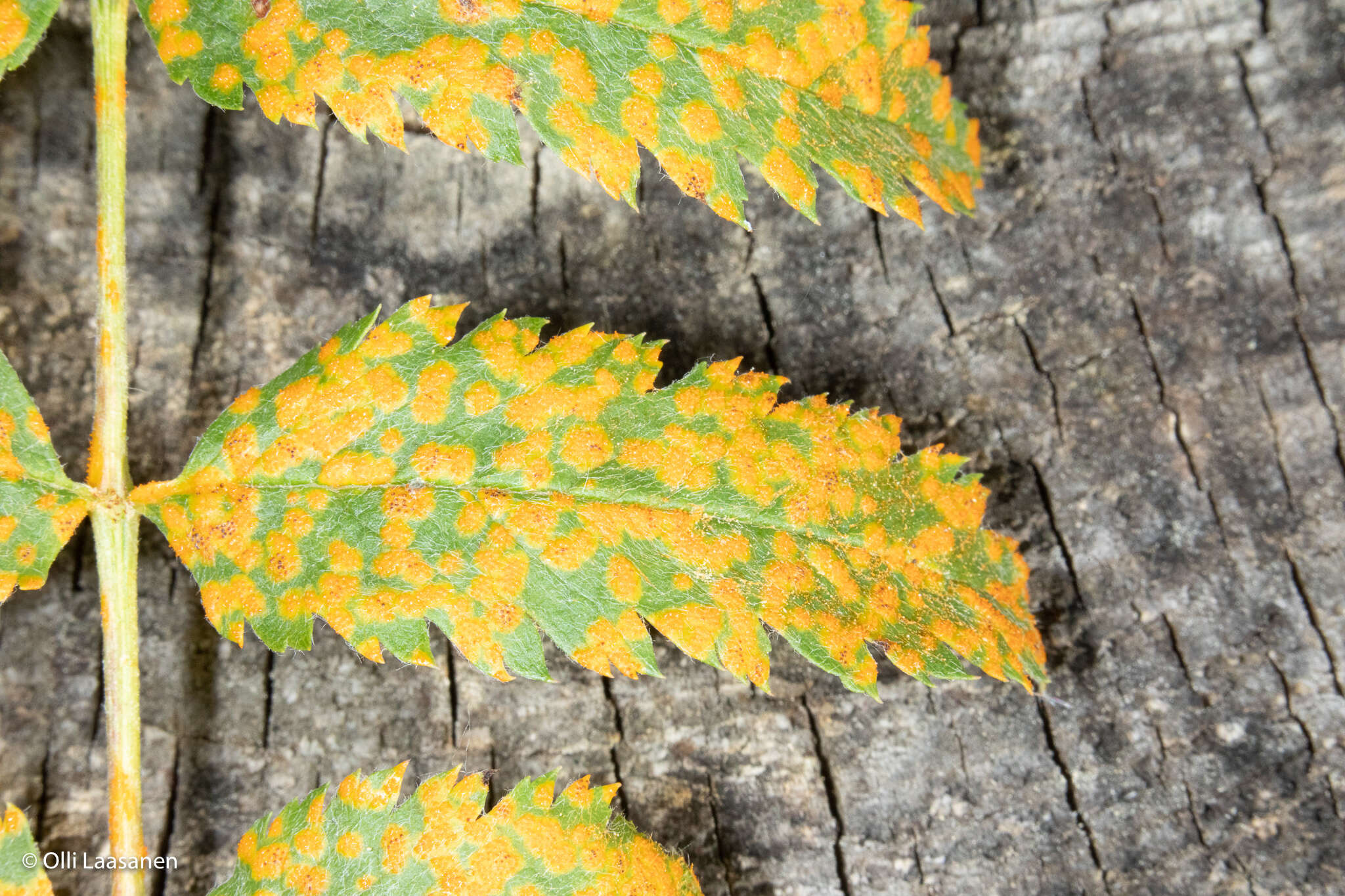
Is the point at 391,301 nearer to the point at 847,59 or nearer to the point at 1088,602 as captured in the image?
the point at 847,59

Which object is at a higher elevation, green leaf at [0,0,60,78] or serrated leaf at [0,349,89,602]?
green leaf at [0,0,60,78]

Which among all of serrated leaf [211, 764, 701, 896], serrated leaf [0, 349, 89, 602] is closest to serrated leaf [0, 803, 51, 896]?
serrated leaf [211, 764, 701, 896]

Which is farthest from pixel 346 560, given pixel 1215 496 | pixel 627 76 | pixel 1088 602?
pixel 1215 496

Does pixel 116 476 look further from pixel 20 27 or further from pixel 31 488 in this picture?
pixel 20 27

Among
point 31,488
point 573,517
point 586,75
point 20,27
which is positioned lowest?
point 573,517

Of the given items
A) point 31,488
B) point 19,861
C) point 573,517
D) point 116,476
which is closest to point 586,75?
point 573,517

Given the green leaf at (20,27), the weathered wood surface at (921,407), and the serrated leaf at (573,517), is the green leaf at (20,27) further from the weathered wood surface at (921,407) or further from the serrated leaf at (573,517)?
the serrated leaf at (573,517)

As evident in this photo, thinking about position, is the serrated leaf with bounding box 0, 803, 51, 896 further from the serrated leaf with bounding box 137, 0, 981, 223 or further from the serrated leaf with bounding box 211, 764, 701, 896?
the serrated leaf with bounding box 137, 0, 981, 223
